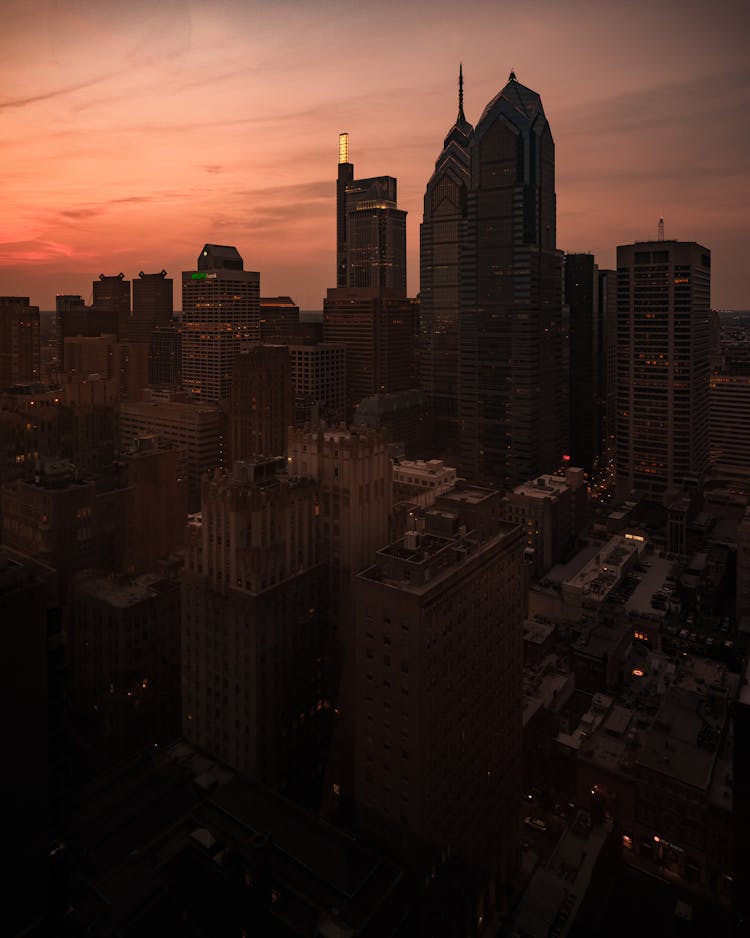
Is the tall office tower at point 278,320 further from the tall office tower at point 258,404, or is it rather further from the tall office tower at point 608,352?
the tall office tower at point 608,352

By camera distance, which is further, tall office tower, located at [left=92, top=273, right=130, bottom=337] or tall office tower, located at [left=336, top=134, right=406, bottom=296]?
tall office tower, located at [left=336, top=134, right=406, bottom=296]

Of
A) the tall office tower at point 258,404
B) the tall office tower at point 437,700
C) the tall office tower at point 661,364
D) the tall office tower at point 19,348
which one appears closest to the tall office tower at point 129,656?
the tall office tower at point 437,700

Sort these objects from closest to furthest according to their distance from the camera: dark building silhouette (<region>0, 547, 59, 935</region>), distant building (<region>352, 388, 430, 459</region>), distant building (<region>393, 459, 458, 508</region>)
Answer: dark building silhouette (<region>0, 547, 59, 935</region>) < distant building (<region>393, 459, 458, 508</region>) < distant building (<region>352, 388, 430, 459</region>)

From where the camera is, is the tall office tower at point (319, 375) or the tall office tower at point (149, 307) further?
the tall office tower at point (149, 307)

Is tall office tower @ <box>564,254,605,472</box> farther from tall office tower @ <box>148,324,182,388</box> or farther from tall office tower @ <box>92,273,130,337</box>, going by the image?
tall office tower @ <box>92,273,130,337</box>

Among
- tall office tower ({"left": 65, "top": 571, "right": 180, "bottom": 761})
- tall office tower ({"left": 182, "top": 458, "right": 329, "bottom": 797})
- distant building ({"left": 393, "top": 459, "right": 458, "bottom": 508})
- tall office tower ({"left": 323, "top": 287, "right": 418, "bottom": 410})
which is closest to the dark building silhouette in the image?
tall office tower ({"left": 182, "top": 458, "right": 329, "bottom": 797})

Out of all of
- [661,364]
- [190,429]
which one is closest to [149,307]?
[190,429]
